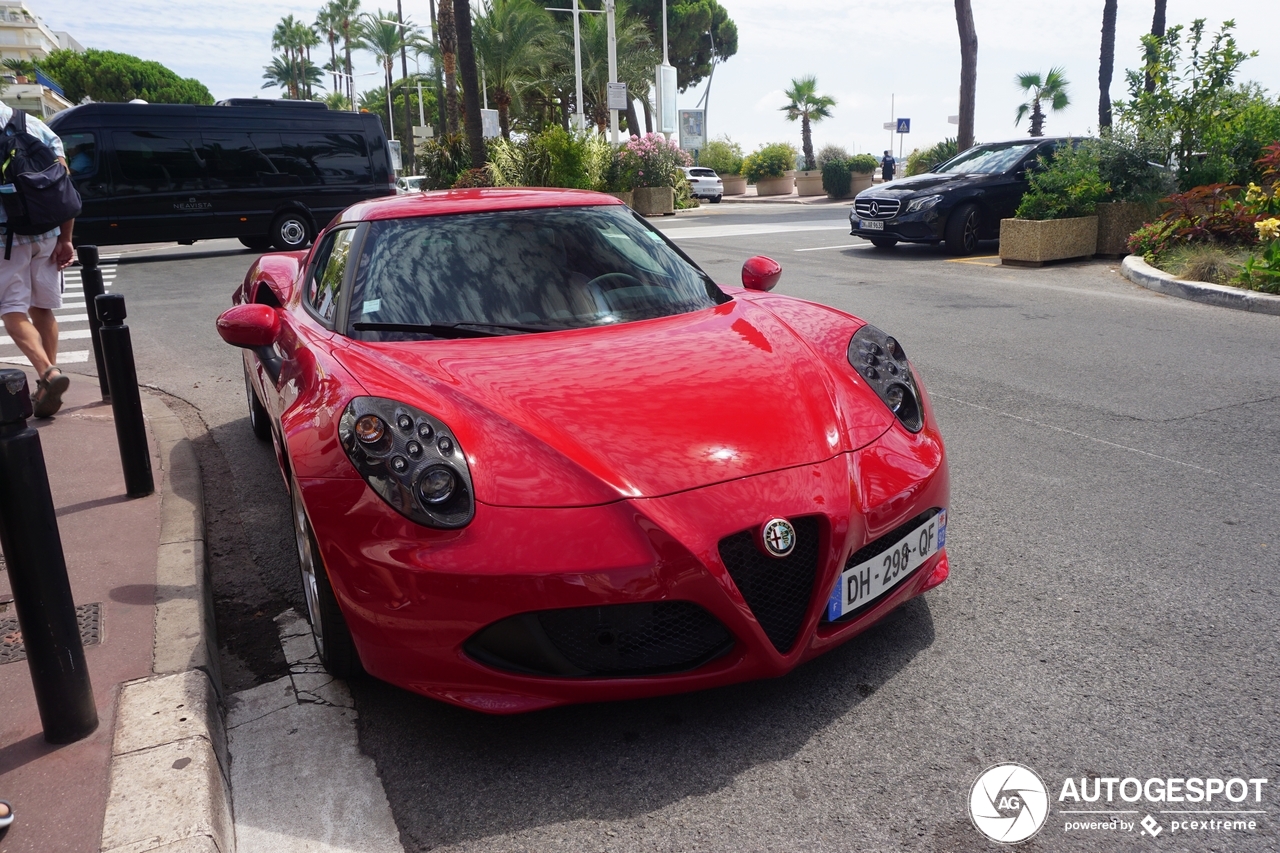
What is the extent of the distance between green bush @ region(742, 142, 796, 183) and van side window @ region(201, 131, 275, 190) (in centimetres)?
2811

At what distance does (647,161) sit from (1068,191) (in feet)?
48.2

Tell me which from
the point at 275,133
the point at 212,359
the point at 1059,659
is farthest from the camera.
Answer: the point at 275,133

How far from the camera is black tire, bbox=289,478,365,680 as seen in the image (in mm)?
2736

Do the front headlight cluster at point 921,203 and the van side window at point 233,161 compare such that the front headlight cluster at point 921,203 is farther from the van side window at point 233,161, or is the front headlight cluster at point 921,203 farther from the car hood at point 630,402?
the car hood at point 630,402

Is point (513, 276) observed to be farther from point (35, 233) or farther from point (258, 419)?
point (35, 233)

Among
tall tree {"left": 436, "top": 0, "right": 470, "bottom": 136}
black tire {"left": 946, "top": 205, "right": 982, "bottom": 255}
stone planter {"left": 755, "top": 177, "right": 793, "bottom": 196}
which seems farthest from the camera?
stone planter {"left": 755, "top": 177, "right": 793, "bottom": 196}

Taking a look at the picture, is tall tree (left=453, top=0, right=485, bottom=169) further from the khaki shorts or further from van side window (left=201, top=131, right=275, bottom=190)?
the khaki shorts

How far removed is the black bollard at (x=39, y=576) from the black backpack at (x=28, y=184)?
3695mm

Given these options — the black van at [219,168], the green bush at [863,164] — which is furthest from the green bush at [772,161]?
the black van at [219,168]

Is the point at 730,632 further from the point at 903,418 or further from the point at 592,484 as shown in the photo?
the point at 903,418

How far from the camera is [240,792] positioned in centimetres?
249

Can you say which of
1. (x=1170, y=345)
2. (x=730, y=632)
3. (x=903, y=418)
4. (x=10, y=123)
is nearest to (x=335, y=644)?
(x=730, y=632)

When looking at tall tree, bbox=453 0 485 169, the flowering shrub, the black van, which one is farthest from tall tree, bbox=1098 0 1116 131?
the black van

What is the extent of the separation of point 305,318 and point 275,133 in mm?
15691
